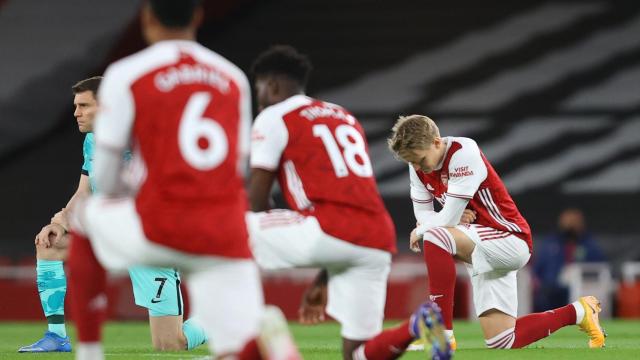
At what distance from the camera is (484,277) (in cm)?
800

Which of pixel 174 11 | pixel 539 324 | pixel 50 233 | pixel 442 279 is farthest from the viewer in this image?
pixel 539 324

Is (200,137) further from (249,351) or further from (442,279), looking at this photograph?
(442,279)

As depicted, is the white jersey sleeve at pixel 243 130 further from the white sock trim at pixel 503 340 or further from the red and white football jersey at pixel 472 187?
the white sock trim at pixel 503 340

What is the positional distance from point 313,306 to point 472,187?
101 inches

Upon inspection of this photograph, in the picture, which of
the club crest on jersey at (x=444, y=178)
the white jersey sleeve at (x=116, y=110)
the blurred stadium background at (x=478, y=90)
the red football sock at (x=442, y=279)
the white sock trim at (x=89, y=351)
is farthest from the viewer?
the blurred stadium background at (x=478, y=90)

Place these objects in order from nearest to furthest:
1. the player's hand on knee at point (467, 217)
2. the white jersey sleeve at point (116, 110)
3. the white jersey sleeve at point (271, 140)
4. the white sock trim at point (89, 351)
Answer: the white jersey sleeve at point (116, 110), the white sock trim at point (89, 351), the white jersey sleeve at point (271, 140), the player's hand on knee at point (467, 217)

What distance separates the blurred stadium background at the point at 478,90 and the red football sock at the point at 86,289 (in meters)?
12.4

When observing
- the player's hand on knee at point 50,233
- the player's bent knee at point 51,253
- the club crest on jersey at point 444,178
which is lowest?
the player's bent knee at point 51,253

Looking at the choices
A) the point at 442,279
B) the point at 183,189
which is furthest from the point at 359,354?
the point at 442,279

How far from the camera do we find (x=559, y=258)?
1500 centimetres

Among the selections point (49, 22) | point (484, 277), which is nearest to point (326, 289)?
point (484, 277)

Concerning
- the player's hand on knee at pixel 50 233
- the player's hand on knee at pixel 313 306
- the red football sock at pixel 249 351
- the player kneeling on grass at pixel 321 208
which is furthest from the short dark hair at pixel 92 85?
the red football sock at pixel 249 351

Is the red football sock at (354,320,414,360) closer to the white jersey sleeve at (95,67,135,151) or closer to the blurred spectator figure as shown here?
the white jersey sleeve at (95,67,135,151)

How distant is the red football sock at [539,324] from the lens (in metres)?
7.79
